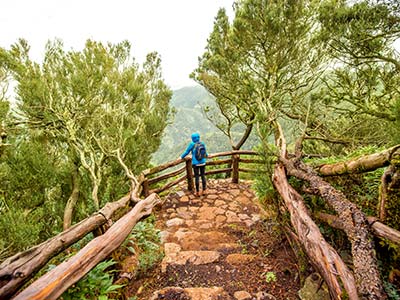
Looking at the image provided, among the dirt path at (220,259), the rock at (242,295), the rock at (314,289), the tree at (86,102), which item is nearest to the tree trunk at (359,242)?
the rock at (314,289)

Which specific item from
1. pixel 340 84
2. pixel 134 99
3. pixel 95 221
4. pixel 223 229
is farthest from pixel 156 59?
pixel 95 221

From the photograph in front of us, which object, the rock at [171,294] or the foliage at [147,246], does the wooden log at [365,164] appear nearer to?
the rock at [171,294]

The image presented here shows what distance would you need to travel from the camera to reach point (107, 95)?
6.94 meters

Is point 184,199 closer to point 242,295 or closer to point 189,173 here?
point 189,173

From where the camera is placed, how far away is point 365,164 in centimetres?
188

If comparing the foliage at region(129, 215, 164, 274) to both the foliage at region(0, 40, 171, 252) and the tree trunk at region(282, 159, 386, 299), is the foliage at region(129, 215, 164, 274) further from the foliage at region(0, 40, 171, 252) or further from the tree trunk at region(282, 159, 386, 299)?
the tree trunk at region(282, 159, 386, 299)

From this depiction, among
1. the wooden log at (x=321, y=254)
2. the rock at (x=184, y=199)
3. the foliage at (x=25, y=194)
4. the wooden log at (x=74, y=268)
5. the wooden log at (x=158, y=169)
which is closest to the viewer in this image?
the wooden log at (x=74, y=268)

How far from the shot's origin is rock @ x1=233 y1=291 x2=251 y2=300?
226 centimetres

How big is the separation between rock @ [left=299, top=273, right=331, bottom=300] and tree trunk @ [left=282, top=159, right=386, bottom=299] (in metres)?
0.74

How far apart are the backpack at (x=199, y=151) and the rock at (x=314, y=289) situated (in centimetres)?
360

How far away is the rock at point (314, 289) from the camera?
1.96 m

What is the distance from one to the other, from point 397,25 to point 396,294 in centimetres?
529

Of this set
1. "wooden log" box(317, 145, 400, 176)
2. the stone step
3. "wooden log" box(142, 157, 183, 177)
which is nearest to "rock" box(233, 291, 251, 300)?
the stone step

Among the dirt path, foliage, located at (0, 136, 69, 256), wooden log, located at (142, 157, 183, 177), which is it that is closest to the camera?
the dirt path
